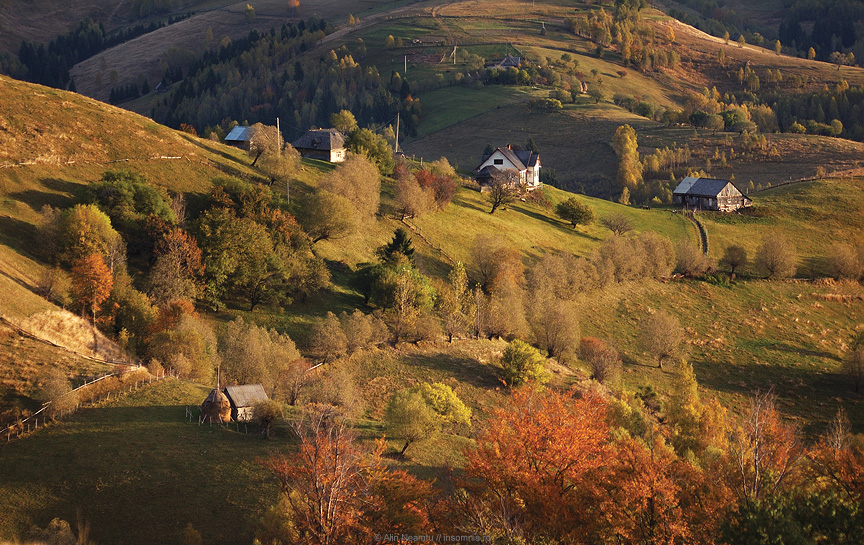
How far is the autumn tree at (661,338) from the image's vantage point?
6844 centimetres

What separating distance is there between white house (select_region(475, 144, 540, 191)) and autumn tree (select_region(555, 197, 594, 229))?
32.8 feet

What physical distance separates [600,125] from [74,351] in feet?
442

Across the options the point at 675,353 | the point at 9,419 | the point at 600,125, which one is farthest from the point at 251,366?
the point at 600,125

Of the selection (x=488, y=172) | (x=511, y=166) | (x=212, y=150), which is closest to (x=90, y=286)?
(x=212, y=150)

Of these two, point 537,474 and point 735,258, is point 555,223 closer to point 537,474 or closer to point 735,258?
point 735,258

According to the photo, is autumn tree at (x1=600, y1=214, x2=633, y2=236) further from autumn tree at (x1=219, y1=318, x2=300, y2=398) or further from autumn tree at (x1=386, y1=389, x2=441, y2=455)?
autumn tree at (x1=386, y1=389, x2=441, y2=455)

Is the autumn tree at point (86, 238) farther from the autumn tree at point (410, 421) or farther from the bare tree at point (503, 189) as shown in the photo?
the bare tree at point (503, 189)

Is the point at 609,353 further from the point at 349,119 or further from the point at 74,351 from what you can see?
the point at 349,119

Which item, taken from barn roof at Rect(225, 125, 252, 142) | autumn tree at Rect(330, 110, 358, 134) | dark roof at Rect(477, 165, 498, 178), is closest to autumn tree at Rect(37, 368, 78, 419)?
barn roof at Rect(225, 125, 252, 142)

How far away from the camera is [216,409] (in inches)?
1535

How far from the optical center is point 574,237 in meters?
93.2

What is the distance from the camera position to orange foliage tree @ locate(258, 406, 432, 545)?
85.3ft

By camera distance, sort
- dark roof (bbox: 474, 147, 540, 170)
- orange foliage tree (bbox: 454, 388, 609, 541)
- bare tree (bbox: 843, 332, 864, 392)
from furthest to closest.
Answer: dark roof (bbox: 474, 147, 540, 170) < bare tree (bbox: 843, 332, 864, 392) < orange foliage tree (bbox: 454, 388, 609, 541)

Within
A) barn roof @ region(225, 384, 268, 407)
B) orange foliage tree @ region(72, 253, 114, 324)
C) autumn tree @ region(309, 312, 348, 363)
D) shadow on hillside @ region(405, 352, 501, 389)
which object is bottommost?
shadow on hillside @ region(405, 352, 501, 389)
